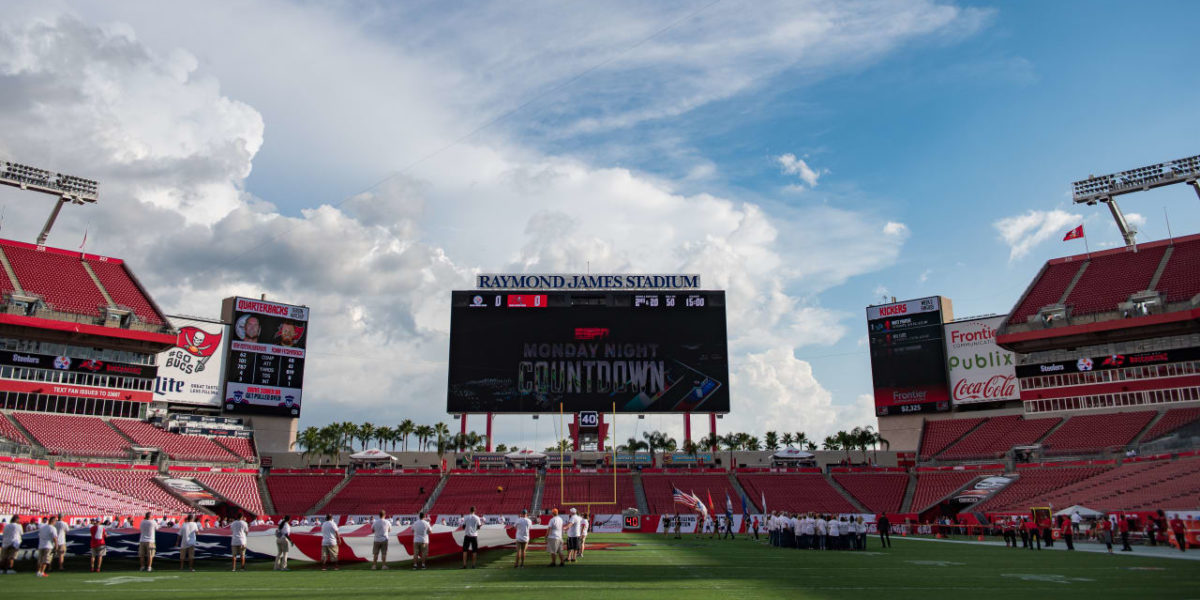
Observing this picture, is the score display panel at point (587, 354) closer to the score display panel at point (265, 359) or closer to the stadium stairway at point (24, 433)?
the score display panel at point (265, 359)

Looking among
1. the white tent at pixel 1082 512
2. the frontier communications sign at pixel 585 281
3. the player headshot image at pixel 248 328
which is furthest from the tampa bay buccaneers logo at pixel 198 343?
the white tent at pixel 1082 512

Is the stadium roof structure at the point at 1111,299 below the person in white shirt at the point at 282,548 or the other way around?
the other way around

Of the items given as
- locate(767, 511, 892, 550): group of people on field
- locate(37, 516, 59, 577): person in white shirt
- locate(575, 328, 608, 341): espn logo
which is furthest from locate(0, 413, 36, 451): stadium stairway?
locate(767, 511, 892, 550): group of people on field

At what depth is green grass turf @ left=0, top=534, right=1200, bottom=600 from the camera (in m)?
14.2

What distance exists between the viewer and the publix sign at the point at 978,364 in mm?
68062

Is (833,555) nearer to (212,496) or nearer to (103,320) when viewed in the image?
(212,496)

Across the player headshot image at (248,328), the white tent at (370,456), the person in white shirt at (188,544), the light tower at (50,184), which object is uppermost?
the light tower at (50,184)

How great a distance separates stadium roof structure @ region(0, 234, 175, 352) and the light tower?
9.57 feet

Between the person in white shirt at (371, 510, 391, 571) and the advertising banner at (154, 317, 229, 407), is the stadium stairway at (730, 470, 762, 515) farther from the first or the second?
the advertising banner at (154, 317, 229, 407)

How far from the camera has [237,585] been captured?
16203mm

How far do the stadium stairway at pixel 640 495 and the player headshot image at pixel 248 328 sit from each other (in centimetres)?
3767

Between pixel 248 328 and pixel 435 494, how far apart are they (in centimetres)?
2462

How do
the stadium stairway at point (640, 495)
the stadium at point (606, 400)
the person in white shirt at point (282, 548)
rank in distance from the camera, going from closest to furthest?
1. the person in white shirt at point (282, 548)
2. the stadium at point (606, 400)
3. the stadium stairway at point (640, 495)

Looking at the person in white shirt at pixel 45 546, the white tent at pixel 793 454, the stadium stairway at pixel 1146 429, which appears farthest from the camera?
the white tent at pixel 793 454
